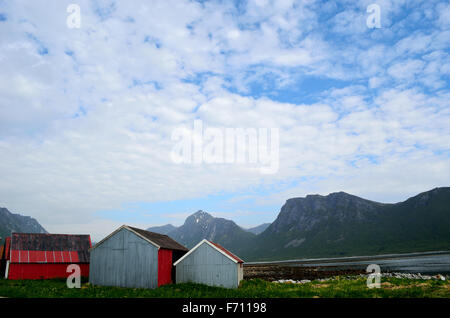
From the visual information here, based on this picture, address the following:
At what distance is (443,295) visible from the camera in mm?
22562

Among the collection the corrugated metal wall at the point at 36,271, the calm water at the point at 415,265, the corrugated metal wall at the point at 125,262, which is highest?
the corrugated metal wall at the point at 125,262

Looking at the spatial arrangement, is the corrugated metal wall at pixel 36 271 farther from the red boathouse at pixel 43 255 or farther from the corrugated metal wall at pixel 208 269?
the corrugated metal wall at pixel 208 269

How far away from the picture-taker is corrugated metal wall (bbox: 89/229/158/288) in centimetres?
3441

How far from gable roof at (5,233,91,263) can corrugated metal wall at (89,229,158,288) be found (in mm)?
8381

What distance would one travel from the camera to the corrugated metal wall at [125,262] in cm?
3441

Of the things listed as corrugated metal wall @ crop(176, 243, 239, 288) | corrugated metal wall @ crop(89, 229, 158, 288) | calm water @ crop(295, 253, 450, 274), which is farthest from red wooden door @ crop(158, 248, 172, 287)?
calm water @ crop(295, 253, 450, 274)

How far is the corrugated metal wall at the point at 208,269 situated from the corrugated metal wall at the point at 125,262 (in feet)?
11.1

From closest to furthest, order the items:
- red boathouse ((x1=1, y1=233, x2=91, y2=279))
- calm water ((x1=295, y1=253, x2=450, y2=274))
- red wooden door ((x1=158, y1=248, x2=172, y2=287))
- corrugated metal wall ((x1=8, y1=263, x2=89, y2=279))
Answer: red wooden door ((x1=158, y1=248, x2=172, y2=287)), corrugated metal wall ((x1=8, y1=263, x2=89, y2=279)), red boathouse ((x1=1, y1=233, x2=91, y2=279)), calm water ((x1=295, y1=253, x2=450, y2=274))

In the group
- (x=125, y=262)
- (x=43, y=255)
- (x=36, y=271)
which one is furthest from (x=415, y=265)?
(x=36, y=271)

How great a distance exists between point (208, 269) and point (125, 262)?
339 inches

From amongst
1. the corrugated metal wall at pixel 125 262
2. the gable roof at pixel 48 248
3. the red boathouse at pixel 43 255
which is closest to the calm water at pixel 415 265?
the corrugated metal wall at pixel 125 262

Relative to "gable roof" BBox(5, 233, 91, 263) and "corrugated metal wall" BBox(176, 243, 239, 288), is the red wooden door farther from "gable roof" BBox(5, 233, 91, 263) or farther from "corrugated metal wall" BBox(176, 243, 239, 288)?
"gable roof" BBox(5, 233, 91, 263)
